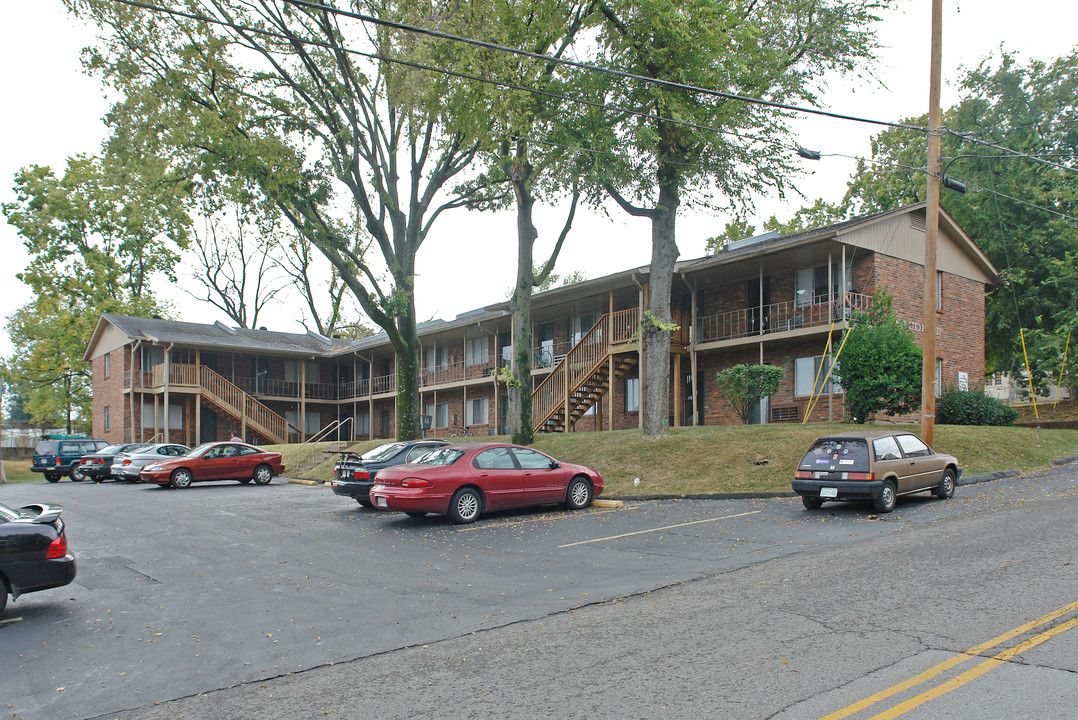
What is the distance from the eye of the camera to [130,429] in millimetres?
40000

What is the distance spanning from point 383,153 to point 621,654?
23234mm

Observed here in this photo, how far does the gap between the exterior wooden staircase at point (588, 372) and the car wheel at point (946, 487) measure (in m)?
12.7

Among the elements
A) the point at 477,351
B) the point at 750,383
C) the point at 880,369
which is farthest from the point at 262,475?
the point at 880,369

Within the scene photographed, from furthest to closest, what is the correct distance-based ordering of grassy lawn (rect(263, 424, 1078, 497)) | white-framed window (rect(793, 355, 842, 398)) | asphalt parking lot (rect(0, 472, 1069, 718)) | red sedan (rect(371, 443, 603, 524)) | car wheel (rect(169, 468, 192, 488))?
car wheel (rect(169, 468, 192, 488)) → white-framed window (rect(793, 355, 842, 398)) → grassy lawn (rect(263, 424, 1078, 497)) → red sedan (rect(371, 443, 603, 524)) → asphalt parking lot (rect(0, 472, 1069, 718))

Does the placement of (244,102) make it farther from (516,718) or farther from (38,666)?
(516,718)

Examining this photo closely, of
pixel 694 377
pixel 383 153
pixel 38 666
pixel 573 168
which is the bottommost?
pixel 38 666

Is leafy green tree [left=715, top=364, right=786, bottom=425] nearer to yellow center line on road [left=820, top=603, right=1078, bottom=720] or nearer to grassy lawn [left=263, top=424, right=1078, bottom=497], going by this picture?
grassy lawn [left=263, top=424, right=1078, bottom=497]

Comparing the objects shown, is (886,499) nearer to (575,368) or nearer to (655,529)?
(655,529)

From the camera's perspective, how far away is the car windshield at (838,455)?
43.4 ft

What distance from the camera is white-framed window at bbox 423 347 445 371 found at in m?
41.1

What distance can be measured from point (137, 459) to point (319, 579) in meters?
21.0

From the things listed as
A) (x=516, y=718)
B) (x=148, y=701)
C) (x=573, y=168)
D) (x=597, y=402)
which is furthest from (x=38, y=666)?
(x=597, y=402)

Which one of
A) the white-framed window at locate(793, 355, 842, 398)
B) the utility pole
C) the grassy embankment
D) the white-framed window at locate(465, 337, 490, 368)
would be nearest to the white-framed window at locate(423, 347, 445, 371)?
the white-framed window at locate(465, 337, 490, 368)

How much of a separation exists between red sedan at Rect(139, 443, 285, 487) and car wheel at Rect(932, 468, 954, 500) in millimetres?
19367
